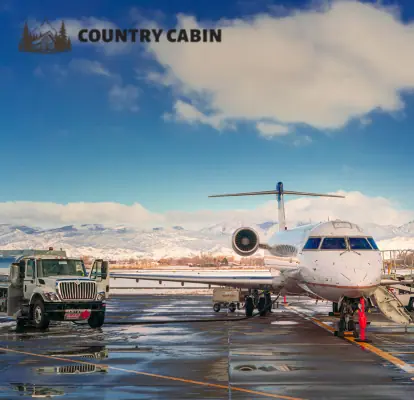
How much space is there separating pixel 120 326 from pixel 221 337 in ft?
16.6

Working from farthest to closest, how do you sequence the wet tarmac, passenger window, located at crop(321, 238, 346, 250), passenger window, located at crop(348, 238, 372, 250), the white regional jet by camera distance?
passenger window, located at crop(321, 238, 346, 250) → passenger window, located at crop(348, 238, 372, 250) → the white regional jet → the wet tarmac

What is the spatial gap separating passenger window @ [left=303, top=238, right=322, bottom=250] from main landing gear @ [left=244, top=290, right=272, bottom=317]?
7.21m

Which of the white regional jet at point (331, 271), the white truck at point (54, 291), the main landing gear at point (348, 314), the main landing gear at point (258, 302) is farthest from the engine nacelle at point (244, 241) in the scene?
the main landing gear at point (348, 314)

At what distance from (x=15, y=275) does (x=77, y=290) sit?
9.00 feet

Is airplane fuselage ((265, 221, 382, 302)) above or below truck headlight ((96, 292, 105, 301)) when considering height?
above

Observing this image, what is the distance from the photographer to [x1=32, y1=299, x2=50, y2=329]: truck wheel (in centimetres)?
2112

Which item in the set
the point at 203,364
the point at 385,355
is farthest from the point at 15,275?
the point at 385,355

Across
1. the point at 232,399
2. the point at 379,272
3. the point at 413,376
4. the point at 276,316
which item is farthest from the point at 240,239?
the point at 232,399

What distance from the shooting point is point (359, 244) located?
20.3 m

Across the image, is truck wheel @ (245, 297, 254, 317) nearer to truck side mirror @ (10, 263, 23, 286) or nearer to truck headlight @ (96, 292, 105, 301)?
truck headlight @ (96, 292, 105, 301)

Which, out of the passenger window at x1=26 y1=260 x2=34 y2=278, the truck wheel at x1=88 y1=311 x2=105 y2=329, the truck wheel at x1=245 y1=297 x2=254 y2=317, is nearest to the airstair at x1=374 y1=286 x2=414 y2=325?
the truck wheel at x1=245 y1=297 x2=254 y2=317

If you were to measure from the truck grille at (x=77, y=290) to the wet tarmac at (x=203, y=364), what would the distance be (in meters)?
1.04

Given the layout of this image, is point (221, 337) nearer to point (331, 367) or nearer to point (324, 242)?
point (324, 242)

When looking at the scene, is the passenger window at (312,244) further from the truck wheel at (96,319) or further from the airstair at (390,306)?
the truck wheel at (96,319)
